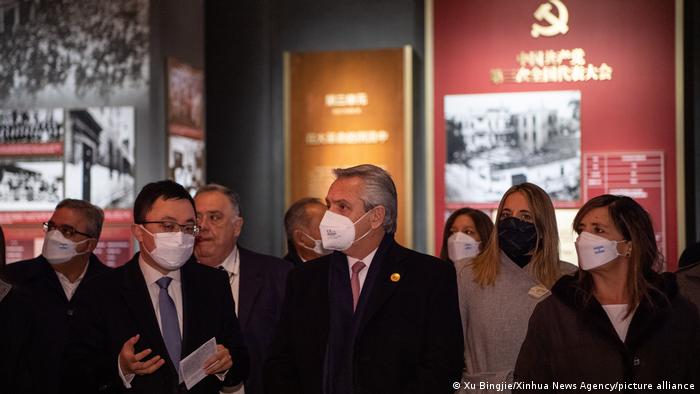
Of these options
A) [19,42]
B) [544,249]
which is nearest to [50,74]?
[19,42]

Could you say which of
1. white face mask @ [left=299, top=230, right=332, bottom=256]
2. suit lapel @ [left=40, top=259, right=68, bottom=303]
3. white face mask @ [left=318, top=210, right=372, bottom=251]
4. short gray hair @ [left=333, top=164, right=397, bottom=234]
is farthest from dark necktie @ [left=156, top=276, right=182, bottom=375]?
white face mask @ [left=299, top=230, right=332, bottom=256]

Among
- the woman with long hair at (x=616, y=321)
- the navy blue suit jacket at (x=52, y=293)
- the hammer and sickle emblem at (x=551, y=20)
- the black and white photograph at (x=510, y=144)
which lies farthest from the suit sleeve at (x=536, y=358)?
the hammer and sickle emblem at (x=551, y=20)

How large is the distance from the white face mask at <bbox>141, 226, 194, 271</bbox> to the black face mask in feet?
4.81

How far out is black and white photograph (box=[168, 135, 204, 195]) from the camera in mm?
7723

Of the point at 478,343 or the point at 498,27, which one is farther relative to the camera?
the point at 498,27

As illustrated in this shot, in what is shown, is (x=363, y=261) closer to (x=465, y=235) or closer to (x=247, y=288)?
(x=247, y=288)

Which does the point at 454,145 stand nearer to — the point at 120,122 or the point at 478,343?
the point at 120,122

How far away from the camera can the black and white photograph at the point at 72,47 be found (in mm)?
7480

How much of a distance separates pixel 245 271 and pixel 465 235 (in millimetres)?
1822

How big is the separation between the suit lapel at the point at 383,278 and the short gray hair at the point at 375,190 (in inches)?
4.0

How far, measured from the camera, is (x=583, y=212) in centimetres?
376

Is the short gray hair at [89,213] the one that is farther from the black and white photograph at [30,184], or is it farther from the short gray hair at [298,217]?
the black and white photograph at [30,184]

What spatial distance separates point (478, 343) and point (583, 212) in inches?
28.3

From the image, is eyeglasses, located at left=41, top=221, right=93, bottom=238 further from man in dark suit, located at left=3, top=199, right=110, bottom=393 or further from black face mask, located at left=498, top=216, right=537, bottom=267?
black face mask, located at left=498, top=216, right=537, bottom=267
